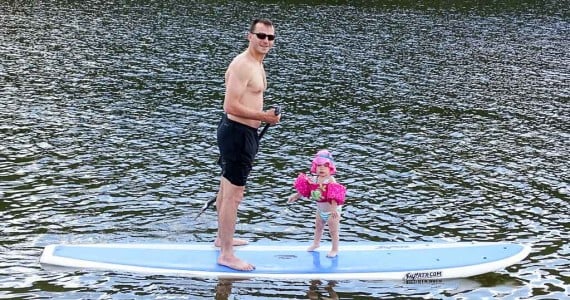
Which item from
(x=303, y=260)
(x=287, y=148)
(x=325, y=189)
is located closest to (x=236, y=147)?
(x=325, y=189)

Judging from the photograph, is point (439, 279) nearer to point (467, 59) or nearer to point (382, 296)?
point (382, 296)

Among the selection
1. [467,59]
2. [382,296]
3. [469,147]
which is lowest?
[382,296]

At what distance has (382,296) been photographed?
11758 millimetres

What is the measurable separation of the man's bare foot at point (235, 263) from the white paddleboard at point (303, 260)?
0.07 metres

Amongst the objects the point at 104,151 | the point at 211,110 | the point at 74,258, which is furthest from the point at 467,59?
the point at 74,258

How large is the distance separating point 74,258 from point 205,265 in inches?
90.1

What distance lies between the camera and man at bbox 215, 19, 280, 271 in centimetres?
1107

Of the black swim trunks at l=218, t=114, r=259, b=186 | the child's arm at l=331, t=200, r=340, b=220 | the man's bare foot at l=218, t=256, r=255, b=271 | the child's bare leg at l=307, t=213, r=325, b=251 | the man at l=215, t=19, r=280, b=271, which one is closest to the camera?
the man at l=215, t=19, r=280, b=271

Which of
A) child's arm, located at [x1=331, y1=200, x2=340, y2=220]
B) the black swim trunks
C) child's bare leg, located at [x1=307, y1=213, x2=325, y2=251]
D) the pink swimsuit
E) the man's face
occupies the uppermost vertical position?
the man's face

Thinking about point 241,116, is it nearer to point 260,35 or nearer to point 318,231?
point 260,35

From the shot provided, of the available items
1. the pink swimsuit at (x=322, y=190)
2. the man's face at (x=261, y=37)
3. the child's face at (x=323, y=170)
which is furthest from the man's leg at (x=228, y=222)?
the man's face at (x=261, y=37)

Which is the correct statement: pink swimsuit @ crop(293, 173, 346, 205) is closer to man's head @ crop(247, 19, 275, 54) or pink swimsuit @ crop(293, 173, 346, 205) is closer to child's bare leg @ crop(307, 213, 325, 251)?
child's bare leg @ crop(307, 213, 325, 251)

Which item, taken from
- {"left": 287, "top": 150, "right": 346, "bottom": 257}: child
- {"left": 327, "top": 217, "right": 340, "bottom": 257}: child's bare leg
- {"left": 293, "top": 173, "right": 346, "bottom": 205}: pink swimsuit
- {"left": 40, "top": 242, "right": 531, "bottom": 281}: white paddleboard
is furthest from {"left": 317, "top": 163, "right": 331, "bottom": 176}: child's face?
{"left": 40, "top": 242, "right": 531, "bottom": 281}: white paddleboard

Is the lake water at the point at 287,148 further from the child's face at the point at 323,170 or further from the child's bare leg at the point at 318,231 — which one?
the child's face at the point at 323,170
